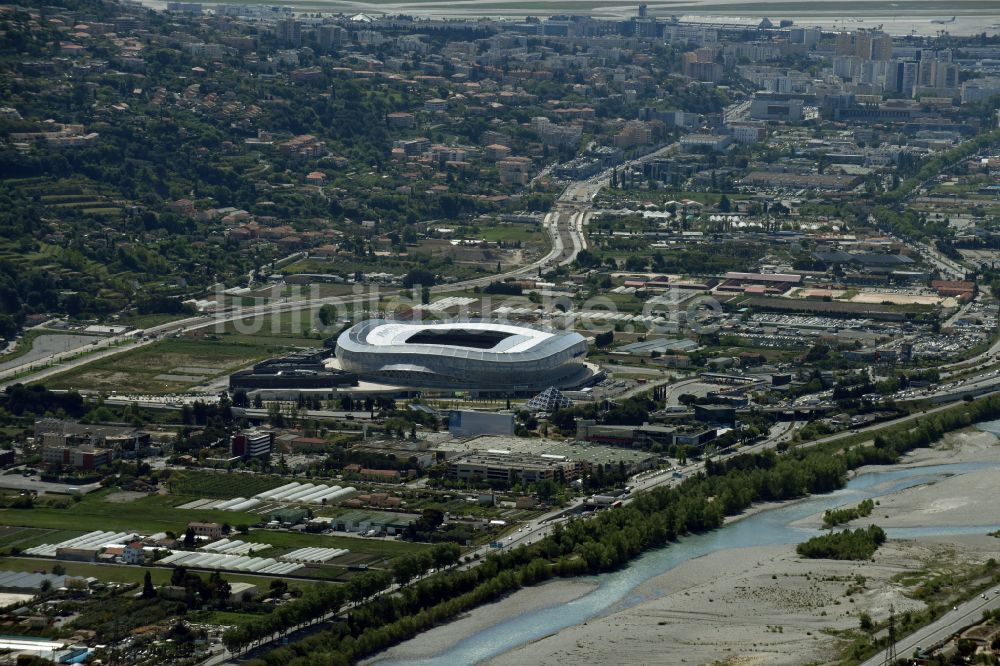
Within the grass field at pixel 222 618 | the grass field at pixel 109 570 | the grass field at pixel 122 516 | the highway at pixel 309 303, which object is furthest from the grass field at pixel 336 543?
the highway at pixel 309 303

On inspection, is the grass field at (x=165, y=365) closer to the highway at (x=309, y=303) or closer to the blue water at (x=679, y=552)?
the highway at (x=309, y=303)

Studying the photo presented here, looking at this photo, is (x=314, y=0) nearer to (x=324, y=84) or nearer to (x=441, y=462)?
(x=324, y=84)

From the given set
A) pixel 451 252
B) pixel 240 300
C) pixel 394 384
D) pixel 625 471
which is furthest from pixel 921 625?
pixel 451 252

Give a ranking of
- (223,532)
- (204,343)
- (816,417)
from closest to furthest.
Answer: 1. (223,532)
2. (816,417)
3. (204,343)

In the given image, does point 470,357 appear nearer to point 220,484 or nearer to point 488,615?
point 220,484

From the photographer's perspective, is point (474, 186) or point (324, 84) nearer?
point (474, 186)

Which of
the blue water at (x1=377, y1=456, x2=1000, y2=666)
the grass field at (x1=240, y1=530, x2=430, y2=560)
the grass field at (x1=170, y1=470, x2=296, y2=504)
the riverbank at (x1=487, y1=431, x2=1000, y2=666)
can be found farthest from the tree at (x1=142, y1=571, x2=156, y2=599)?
the grass field at (x1=170, y1=470, x2=296, y2=504)

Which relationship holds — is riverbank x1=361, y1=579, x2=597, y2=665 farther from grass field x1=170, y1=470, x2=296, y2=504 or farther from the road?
grass field x1=170, y1=470, x2=296, y2=504
